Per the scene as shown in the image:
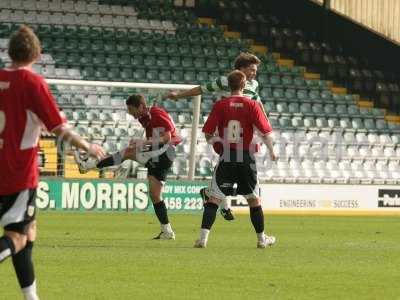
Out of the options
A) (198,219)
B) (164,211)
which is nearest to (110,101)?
(198,219)

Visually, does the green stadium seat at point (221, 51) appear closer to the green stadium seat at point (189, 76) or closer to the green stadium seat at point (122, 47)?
the green stadium seat at point (189, 76)

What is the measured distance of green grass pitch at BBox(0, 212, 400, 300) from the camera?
9391mm

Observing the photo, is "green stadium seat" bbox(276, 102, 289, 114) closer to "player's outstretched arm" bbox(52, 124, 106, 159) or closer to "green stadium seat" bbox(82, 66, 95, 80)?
"green stadium seat" bbox(82, 66, 95, 80)

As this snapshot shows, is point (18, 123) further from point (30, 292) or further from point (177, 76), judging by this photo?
point (177, 76)

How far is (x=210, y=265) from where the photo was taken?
37.5 ft

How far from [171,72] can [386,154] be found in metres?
6.12

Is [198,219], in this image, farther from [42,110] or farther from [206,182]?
[42,110]

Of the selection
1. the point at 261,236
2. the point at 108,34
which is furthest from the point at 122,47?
the point at 261,236

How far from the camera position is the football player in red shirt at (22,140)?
7.50m

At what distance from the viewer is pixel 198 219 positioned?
70.9 feet

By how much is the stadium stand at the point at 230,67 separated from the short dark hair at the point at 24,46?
16.9 m

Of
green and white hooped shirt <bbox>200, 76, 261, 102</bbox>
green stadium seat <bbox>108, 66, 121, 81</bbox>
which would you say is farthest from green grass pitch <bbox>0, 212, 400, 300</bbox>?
green stadium seat <bbox>108, 66, 121, 81</bbox>

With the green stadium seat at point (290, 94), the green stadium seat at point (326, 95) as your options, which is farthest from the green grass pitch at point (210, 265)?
the green stadium seat at point (326, 95)

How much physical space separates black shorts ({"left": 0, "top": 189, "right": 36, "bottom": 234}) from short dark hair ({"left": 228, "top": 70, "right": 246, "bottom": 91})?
5654 mm
